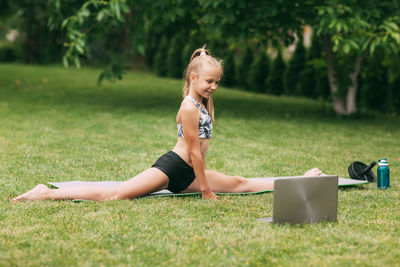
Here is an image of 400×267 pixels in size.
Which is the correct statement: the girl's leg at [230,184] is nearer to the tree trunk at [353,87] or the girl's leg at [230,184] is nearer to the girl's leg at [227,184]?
the girl's leg at [227,184]

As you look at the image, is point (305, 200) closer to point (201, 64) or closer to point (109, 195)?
point (201, 64)

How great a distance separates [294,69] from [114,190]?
1374 cm

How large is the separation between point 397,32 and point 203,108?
5.70 m

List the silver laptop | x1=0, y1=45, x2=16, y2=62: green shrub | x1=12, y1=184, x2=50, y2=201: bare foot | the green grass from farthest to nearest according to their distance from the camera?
x1=0, y1=45, x2=16, y2=62: green shrub, x1=12, y1=184, x2=50, y2=201: bare foot, the silver laptop, the green grass

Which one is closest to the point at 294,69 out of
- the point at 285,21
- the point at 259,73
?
the point at 259,73

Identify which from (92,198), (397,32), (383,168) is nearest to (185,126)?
(92,198)

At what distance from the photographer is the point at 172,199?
438cm

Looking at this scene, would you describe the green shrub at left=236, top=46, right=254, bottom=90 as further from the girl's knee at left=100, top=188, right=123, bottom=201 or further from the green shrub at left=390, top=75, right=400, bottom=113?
the girl's knee at left=100, top=188, right=123, bottom=201

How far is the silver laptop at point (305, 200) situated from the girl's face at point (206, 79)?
3.79ft

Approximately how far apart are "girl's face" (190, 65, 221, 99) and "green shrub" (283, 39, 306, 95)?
13.1m

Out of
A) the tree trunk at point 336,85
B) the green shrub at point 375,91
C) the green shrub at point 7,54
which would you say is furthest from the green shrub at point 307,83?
the green shrub at point 7,54

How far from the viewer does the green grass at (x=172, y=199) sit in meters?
3.06

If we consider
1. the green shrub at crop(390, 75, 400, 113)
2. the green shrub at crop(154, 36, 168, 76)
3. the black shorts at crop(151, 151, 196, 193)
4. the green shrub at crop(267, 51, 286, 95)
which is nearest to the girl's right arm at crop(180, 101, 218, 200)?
the black shorts at crop(151, 151, 196, 193)

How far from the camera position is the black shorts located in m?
4.28
